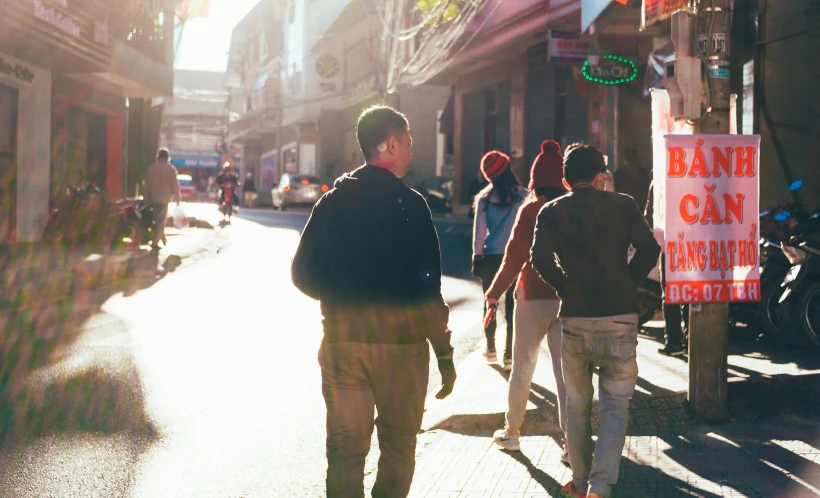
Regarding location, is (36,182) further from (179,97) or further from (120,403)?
(179,97)

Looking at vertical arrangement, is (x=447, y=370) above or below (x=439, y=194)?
below

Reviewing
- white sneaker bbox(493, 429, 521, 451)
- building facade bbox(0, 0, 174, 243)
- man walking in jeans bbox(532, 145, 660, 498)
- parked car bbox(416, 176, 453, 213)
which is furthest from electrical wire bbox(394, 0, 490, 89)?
man walking in jeans bbox(532, 145, 660, 498)

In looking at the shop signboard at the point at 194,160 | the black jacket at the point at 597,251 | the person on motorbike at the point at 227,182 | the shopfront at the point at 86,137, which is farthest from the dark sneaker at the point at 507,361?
the shop signboard at the point at 194,160

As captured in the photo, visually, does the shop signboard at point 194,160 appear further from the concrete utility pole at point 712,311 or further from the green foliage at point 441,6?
the concrete utility pole at point 712,311

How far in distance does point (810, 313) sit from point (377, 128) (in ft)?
18.3

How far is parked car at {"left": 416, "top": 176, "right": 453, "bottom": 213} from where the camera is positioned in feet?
99.6

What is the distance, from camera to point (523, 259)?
4980 millimetres

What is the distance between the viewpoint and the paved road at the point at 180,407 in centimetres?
465

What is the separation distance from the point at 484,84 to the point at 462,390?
2187 centimetres

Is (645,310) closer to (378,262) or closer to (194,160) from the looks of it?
(378,262)

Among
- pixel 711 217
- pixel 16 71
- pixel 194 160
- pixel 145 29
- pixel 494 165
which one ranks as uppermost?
pixel 194 160

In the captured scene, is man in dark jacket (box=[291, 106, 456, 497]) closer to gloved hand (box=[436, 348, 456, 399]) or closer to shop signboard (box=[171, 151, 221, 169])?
gloved hand (box=[436, 348, 456, 399])

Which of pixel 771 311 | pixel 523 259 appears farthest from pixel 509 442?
pixel 771 311

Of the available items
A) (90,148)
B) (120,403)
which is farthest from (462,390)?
(90,148)
